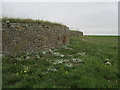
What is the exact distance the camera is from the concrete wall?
24.6 ft

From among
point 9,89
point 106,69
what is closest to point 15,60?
point 9,89

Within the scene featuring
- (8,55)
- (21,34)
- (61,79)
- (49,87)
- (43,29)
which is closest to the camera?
(49,87)

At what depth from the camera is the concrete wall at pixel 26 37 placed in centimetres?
749

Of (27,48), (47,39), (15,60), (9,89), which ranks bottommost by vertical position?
(9,89)

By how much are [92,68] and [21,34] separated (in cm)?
500

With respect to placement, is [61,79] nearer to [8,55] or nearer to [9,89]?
[9,89]

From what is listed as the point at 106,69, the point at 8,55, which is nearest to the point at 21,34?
the point at 8,55

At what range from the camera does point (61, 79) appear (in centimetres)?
468

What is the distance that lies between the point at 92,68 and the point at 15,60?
427 centimetres

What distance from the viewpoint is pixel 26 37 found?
816 cm

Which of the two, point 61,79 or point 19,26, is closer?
point 61,79

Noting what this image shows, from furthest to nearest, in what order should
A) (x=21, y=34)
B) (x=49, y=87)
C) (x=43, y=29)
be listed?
(x=43, y=29) < (x=21, y=34) < (x=49, y=87)

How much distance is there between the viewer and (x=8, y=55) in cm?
740

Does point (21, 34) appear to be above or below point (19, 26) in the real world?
below
